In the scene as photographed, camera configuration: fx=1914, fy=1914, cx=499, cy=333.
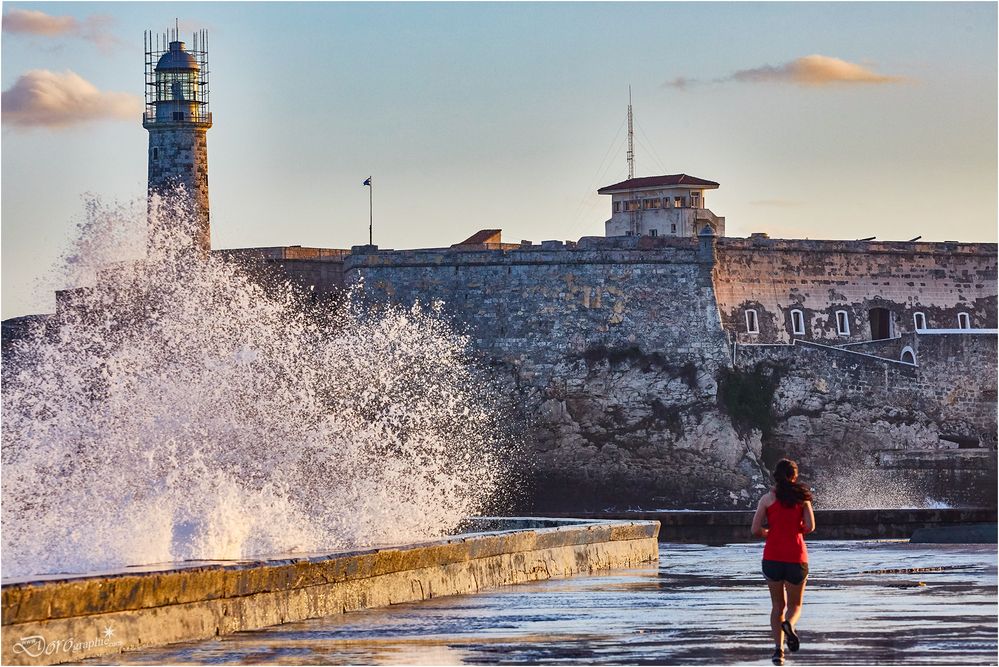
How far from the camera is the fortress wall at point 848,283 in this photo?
39688mm

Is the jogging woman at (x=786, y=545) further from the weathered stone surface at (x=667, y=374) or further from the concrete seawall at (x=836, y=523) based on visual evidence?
the weathered stone surface at (x=667, y=374)

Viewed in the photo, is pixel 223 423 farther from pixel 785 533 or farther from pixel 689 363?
pixel 689 363

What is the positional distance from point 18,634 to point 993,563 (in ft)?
36.2

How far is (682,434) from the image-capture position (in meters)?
36.5

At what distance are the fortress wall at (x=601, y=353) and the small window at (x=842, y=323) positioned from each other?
3.66 m

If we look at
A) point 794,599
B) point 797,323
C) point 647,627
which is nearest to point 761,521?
point 794,599

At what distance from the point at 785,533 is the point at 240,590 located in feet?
11.6

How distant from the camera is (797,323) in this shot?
40.2 meters

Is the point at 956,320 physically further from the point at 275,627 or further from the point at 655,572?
the point at 275,627

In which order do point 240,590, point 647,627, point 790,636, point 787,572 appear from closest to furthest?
point 790,636 < point 787,572 < point 240,590 < point 647,627

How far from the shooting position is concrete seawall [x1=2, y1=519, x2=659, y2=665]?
10164mm

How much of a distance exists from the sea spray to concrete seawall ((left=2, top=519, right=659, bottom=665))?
109cm

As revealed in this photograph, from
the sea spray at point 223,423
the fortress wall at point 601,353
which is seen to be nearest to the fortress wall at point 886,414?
the fortress wall at point 601,353

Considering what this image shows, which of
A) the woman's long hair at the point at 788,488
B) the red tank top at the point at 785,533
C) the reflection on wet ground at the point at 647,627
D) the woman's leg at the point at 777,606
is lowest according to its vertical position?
the reflection on wet ground at the point at 647,627
